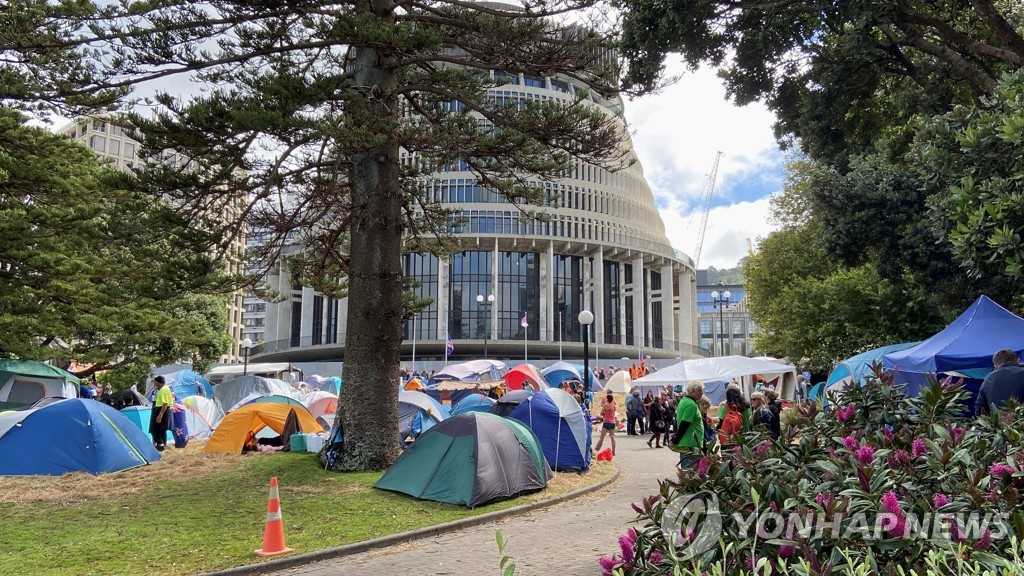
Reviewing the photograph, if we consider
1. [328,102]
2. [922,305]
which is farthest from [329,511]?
[922,305]

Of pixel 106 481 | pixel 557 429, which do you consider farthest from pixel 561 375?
pixel 106 481

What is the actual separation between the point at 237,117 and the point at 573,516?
24.9 ft

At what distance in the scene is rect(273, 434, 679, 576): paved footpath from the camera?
7.04 meters

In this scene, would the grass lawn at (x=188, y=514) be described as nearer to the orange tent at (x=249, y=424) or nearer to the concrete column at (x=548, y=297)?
the orange tent at (x=249, y=424)

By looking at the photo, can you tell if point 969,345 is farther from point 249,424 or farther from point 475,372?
point 475,372

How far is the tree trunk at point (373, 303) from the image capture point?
12.3 meters

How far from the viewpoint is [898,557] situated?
8.72ft

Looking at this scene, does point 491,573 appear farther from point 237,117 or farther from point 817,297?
point 817,297

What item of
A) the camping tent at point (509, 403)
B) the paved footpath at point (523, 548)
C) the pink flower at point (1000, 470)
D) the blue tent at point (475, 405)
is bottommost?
the paved footpath at point (523, 548)

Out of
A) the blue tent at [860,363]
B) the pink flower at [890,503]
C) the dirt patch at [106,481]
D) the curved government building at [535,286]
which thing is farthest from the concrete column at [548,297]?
the pink flower at [890,503]

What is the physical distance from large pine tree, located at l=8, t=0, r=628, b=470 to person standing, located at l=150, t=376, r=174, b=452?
503cm

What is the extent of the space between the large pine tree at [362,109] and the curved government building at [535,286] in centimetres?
4593

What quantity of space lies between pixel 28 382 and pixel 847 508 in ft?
82.8

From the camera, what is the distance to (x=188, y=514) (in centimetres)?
926
